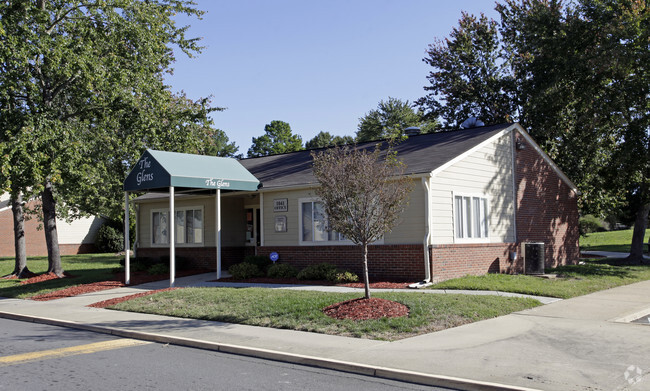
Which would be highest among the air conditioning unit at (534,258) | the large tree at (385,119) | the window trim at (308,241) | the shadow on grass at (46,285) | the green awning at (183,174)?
the large tree at (385,119)

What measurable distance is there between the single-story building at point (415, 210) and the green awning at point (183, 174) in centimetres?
4

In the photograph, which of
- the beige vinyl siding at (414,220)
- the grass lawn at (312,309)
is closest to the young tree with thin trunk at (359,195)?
the grass lawn at (312,309)

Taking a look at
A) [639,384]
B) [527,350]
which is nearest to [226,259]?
[527,350]

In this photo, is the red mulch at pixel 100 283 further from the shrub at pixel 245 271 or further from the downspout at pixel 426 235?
the downspout at pixel 426 235

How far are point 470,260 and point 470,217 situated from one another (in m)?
1.38

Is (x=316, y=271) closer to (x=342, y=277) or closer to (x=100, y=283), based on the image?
(x=342, y=277)

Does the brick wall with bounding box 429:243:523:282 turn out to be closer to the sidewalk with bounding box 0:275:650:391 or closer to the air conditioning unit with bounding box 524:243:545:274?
the air conditioning unit with bounding box 524:243:545:274

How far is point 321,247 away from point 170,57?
36.2ft

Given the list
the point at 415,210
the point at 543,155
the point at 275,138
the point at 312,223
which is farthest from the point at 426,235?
the point at 275,138

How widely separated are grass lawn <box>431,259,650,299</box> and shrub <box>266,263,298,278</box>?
15.8 ft

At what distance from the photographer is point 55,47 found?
18.8 meters

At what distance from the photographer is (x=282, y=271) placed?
699 inches

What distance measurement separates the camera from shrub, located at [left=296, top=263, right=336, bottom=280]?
1681 cm

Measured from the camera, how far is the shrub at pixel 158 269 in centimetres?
2088
